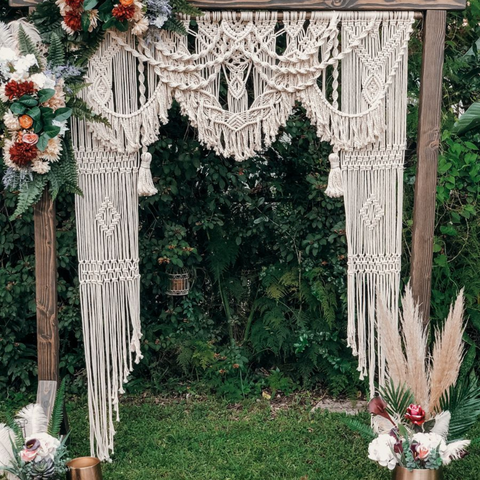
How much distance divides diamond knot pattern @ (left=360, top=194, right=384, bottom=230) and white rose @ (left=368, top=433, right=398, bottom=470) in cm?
88

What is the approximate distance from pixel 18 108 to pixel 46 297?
797 mm

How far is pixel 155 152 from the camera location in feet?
12.4

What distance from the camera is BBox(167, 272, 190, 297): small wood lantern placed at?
12.5 ft

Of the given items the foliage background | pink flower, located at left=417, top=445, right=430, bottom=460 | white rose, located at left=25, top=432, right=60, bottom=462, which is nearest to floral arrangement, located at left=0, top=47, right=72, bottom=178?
white rose, located at left=25, top=432, right=60, bottom=462

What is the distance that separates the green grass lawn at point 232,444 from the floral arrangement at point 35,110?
52.3 inches

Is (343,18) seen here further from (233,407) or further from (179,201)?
(233,407)

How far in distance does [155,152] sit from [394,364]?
1.89m

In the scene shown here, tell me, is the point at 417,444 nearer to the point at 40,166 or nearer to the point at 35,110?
the point at 40,166

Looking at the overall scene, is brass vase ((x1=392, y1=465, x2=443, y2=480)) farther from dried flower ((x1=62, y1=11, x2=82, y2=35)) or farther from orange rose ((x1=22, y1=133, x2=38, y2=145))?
dried flower ((x1=62, y1=11, x2=82, y2=35))

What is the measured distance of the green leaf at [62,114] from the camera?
2.51m

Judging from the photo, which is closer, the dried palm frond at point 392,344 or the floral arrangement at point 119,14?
the floral arrangement at point 119,14

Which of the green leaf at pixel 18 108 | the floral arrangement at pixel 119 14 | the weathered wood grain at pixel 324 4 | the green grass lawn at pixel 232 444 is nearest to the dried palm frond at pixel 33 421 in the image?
the green grass lawn at pixel 232 444

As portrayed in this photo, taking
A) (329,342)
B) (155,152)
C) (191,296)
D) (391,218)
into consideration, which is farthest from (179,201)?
(391,218)

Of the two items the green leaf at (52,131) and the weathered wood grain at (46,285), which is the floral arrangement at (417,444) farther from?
the green leaf at (52,131)
